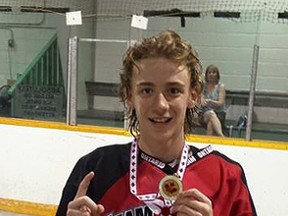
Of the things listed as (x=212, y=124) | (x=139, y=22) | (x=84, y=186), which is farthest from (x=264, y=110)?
(x=84, y=186)

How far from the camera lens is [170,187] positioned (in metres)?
1.02

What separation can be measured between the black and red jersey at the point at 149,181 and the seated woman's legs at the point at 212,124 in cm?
246

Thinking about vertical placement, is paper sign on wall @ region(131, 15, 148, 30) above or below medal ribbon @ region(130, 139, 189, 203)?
above

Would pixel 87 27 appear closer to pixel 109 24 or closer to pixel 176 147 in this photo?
pixel 109 24

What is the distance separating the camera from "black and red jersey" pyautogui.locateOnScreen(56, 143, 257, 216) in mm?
1077

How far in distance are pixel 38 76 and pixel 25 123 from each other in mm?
836

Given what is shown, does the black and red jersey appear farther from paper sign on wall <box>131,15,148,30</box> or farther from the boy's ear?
paper sign on wall <box>131,15,148,30</box>

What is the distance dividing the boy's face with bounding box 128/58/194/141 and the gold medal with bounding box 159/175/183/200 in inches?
4.1

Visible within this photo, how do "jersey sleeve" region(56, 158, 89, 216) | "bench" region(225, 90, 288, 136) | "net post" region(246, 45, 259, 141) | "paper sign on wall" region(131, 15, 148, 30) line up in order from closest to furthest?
"jersey sleeve" region(56, 158, 89, 216), "net post" region(246, 45, 259, 141), "paper sign on wall" region(131, 15, 148, 30), "bench" region(225, 90, 288, 136)

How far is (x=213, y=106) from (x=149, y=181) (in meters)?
2.90

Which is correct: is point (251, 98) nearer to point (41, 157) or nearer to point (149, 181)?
point (41, 157)

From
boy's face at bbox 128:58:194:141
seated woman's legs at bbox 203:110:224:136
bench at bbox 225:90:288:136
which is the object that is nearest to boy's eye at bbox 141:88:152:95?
boy's face at bbox 128:58:194:141

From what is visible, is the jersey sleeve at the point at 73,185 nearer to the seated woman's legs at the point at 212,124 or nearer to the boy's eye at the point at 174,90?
the boy's eye at the point at 174,90

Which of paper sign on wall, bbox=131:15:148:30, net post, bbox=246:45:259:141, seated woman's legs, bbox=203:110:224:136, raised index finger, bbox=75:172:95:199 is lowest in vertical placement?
seated woman's legs, bbox=203:110:224:136
